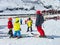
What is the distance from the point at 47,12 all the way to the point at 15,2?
7673mm

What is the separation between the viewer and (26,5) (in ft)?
165

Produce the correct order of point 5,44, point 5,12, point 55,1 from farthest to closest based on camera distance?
point 55,1, point 5,12, point 5,44

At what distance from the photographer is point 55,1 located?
4962 cm

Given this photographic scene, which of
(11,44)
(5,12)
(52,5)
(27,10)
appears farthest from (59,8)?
(11,44)

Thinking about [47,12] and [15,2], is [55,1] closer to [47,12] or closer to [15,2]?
[47,12]

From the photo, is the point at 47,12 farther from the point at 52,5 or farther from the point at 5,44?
the point at 5,44

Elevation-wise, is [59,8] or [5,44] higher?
[5,44]

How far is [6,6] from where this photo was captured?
5031 centimetres

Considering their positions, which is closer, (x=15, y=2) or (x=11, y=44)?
(x=11, y=44)

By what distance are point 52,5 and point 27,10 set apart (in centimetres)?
499

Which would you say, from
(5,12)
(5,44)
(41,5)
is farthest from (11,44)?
(41,5)

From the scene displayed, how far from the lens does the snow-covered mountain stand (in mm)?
48438

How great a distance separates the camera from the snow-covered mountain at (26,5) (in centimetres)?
4844

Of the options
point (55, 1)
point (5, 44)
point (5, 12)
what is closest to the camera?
point (5, 44)
